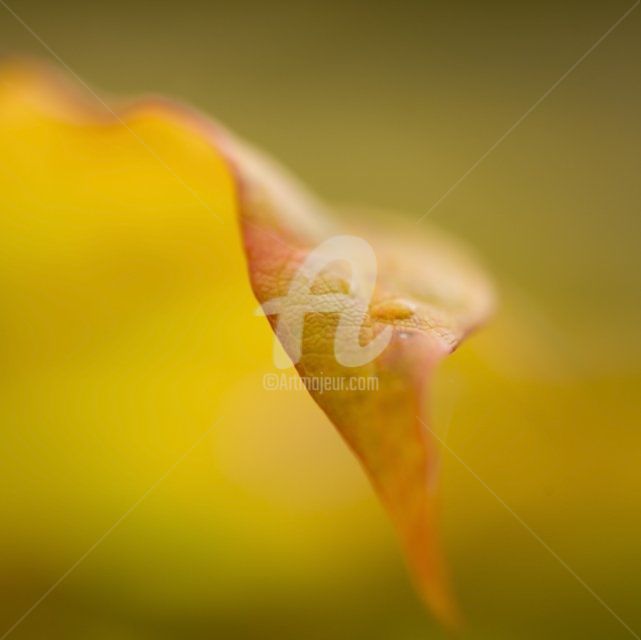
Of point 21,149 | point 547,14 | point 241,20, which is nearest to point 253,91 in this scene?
point 241,20

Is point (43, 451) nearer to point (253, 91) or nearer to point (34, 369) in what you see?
point (34, 369)

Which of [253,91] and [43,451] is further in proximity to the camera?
[253,91]

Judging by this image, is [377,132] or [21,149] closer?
[21,149]

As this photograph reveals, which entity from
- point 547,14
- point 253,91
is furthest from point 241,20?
point 547,14

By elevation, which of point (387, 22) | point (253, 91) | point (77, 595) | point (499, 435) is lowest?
point (77, 595)

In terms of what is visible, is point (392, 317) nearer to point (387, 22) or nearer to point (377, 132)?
point (377, 132)

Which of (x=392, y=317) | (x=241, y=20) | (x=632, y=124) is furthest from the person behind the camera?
(x=241, y=20)

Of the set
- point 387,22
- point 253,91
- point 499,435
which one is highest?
point 387,22

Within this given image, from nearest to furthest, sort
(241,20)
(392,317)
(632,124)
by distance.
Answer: (392,317)
(632,124)
(241,20)

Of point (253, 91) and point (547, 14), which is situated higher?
point (547, 14)
